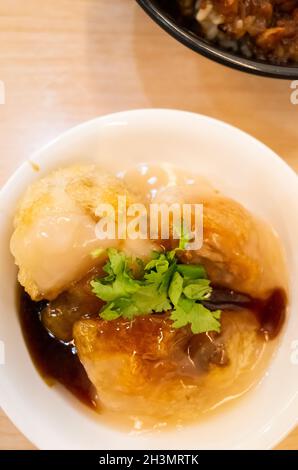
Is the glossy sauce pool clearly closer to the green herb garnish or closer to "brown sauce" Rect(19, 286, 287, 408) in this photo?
"brown sauce" Rect(19, 286, 287, 408)

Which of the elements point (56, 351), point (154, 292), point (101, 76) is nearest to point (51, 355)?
point (56, 351)

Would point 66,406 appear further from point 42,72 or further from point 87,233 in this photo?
point 42,72

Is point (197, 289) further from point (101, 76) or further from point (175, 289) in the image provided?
point (101, 76)

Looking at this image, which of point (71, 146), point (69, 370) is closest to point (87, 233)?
point (71, 146)

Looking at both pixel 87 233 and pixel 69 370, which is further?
pixel 69 370

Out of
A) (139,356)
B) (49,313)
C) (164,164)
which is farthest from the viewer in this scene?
(164,164)

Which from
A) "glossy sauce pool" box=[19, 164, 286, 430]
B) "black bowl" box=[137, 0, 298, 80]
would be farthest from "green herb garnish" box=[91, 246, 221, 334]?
"black bowl" box=[137, 0, 298, 80]
